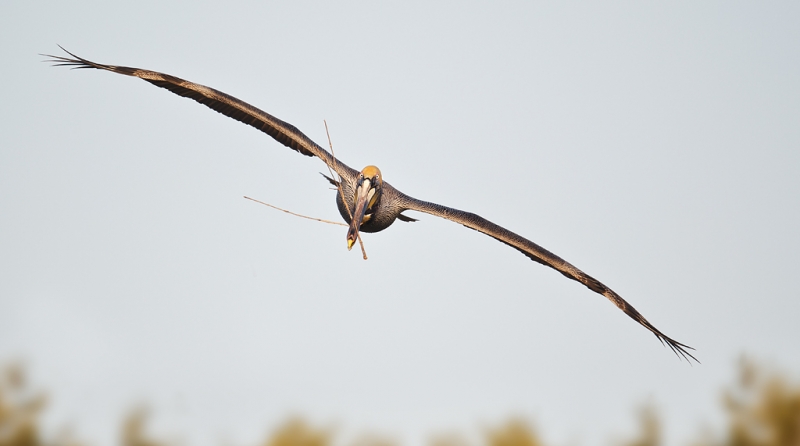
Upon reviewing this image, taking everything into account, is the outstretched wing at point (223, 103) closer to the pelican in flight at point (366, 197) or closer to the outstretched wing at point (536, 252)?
the pelican in flight at point (366, 197)

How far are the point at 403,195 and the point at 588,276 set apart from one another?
4219mm

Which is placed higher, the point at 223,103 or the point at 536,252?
the point at 223,103

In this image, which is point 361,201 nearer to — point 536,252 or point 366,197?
point 366,197

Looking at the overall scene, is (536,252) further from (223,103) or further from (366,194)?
(223,103)

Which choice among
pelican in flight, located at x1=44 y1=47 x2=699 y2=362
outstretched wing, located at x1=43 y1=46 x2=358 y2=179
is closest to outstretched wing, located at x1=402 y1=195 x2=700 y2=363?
pelican in flight, located at x1=44 y1=47 x2=699 y2=362

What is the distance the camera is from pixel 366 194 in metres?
18.7

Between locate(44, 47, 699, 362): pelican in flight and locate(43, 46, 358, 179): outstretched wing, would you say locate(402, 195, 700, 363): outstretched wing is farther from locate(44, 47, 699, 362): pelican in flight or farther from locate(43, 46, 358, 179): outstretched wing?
locate(43, 46, 358, 179): outstretched wing

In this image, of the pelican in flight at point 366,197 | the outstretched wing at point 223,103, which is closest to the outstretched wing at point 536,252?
the pelican in flight at point 366,197

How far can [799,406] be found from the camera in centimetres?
3797

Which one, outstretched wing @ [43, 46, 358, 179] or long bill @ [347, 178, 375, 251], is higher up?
outstretched wing @ [43, 46, 358, 179]

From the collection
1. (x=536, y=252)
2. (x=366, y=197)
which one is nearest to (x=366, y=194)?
(x=366, y=197)

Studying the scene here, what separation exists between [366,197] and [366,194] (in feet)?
0.22

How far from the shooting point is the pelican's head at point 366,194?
1842 cm

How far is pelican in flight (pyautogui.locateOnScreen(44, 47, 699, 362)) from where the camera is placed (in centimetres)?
1867
